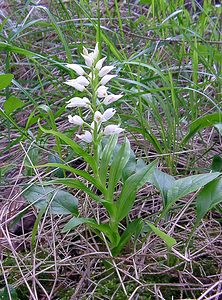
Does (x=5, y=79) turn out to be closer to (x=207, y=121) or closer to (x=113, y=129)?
(x=113, y=129)

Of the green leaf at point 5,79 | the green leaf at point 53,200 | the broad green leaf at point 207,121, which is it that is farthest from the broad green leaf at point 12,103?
the broad green leaf at point 207,121

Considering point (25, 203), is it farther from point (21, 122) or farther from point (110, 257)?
point (21, 122)

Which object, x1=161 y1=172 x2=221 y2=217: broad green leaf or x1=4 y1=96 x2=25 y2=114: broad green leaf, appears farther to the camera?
x1=4 y1=96 x2=25 y2=114: broad green leaf

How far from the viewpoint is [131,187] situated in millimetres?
1205

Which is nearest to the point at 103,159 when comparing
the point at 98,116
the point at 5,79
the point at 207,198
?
the point at 98,116

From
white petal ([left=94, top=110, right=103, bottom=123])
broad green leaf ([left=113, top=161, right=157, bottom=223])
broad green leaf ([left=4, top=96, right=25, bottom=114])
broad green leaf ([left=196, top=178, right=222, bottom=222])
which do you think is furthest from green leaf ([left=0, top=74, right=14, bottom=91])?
broad green leaf ([left=196, top=178, right=222, bottom=222])

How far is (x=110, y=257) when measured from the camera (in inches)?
48.8

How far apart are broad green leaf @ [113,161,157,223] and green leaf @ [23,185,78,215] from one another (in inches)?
5.1

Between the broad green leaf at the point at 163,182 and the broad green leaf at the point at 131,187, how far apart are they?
7cm

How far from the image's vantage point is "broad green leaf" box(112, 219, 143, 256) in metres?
1.21

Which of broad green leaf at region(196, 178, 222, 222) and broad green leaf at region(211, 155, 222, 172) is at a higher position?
broad green leaf at region(196, 178, 222, 222)

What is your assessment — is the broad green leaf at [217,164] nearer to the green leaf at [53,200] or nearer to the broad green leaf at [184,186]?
the broad green leaf at [184,186]

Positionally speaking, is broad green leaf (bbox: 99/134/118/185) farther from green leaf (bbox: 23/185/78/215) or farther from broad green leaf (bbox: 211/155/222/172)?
broad green leaf (bbox: 211/155/222/172)

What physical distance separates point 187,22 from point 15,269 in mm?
1193
